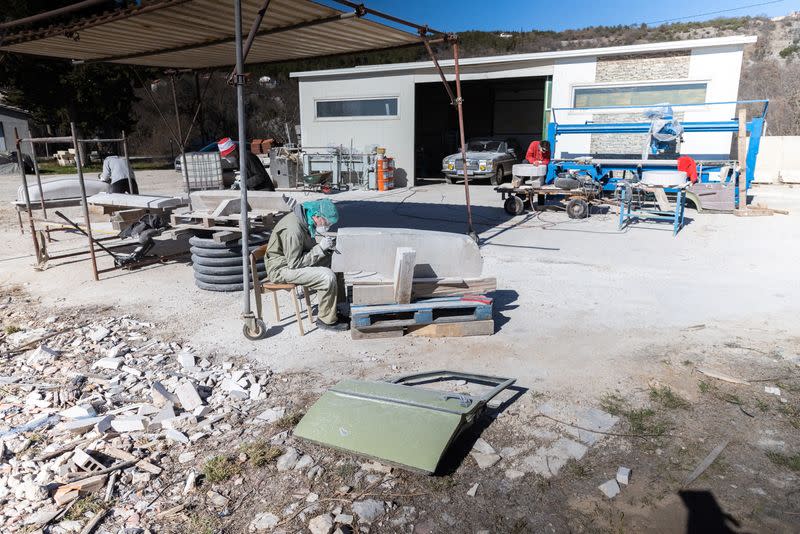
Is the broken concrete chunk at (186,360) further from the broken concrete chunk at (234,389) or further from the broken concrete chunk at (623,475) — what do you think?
the broken concrete chunk at (623,475)

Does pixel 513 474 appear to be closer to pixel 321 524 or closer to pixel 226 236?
pixel 321 524

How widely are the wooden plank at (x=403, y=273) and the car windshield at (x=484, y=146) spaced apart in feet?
54.3

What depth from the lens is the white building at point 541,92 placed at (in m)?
15.9

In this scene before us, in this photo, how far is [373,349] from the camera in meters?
5.19

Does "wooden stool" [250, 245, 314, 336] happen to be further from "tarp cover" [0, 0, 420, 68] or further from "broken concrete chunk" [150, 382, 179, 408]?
"tarp cover" [0, 0, 420, 68]

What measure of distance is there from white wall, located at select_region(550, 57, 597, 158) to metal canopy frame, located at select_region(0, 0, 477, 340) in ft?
33.8

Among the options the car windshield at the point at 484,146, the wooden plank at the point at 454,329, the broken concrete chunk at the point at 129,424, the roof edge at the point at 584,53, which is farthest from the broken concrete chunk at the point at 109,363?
the car windshield at the point at 484,146

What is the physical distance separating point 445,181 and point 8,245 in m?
15.4

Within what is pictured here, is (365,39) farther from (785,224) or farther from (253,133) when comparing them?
(253,133)

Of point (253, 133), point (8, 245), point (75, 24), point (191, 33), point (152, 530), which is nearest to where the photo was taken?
point (152, 530)

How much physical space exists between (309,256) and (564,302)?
3.10 metres

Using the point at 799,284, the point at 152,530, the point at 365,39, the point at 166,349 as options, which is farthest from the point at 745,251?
the point at 152,530

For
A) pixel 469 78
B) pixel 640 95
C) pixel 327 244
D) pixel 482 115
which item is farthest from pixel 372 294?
pixel 482 115

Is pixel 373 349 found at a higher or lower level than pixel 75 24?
lower
